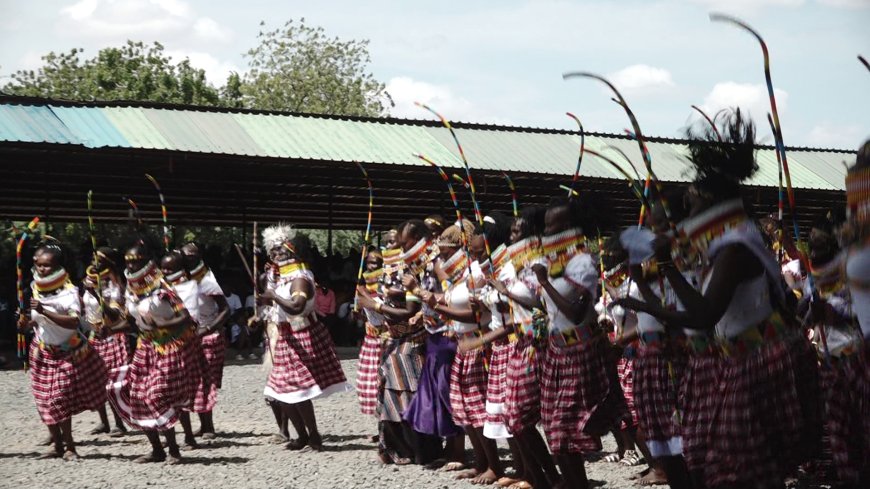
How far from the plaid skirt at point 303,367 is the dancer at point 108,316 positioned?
141cm

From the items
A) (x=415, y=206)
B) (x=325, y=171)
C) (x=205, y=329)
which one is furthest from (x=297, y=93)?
(x=205, y=329)

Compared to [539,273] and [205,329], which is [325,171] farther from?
[539,273]

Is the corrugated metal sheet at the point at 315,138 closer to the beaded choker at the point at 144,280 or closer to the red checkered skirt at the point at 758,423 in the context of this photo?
the beaded choker at the point at 144,280

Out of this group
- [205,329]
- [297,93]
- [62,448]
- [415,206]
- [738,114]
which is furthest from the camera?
[297,93]

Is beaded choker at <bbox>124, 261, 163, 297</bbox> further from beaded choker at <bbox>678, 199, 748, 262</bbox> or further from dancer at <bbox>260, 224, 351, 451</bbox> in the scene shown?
beaded choker at <bbox>678, 199, 748, 262</bbox>

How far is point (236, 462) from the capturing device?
28.9 feet

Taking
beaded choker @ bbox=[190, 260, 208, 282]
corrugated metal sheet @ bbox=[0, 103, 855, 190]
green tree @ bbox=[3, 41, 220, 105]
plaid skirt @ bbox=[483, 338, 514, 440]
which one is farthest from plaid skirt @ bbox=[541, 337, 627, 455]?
green tree @ bbox=[3, 41, 220, 105]

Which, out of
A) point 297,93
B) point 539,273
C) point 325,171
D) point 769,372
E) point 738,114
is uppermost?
point 297,93

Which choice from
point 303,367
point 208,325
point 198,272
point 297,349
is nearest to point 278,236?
point 297,349

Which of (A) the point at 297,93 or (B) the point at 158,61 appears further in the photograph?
(A) the point at 297,93

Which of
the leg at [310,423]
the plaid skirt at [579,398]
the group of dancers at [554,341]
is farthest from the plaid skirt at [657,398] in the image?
the leg at [310,423]

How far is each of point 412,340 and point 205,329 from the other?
91.8 inches

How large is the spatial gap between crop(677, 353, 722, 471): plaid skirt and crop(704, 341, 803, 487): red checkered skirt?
7 cm

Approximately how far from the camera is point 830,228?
22.4 feet
